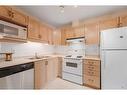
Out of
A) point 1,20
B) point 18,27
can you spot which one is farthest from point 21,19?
point 1,20

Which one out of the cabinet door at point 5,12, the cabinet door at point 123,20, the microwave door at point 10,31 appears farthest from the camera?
the cabinet door at point 123,20

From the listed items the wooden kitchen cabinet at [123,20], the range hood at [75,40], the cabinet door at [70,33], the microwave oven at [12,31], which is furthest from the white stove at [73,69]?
the microwave oven at [12,31]

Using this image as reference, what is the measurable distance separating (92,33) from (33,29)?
181 centimetres

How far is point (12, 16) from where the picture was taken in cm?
221

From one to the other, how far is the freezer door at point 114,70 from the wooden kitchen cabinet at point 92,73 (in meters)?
0.19

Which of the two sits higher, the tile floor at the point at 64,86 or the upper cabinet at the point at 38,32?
the upper cabinet at the point at 38,32

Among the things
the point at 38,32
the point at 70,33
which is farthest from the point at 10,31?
the point at 70,33

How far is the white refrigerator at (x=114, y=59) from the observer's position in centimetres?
222

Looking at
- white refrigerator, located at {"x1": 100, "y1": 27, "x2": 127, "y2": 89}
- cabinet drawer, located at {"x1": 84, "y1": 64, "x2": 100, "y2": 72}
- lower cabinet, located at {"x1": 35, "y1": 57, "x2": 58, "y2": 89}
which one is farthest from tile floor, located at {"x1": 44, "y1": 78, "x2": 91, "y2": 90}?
white refrigerator, located at {"x1": 100, "y1": 27, "x2": 127, "y2": 89}

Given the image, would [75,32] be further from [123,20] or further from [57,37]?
[123,20]

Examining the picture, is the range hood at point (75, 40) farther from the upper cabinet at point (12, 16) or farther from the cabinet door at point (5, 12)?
the cabinet door at point (5, 12)

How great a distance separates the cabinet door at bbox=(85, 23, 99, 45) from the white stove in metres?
0.63

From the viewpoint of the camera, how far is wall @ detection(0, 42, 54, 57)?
2537 millimetres
